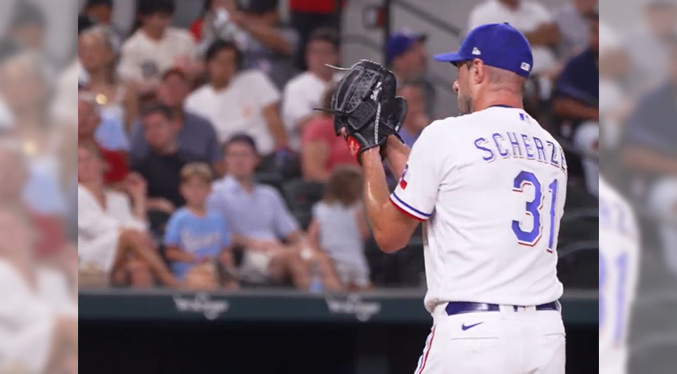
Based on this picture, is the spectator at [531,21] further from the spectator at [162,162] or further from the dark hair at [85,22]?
the dark hair at [85,22]

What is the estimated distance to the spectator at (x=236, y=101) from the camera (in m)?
7.03

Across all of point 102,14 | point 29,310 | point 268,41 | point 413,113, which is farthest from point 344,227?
point 29,310

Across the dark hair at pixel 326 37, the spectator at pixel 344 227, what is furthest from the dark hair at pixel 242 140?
the dark hair at pixel 326 37

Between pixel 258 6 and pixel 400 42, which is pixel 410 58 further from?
pixel 258 6

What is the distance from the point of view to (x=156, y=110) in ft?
22.3

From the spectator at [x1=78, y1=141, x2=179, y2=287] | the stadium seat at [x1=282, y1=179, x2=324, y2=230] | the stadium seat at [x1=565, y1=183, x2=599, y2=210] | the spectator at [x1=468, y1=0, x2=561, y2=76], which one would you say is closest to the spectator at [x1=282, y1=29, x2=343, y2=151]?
the stadium seat at [x1=282, y1=179, x2=324, y2=230]

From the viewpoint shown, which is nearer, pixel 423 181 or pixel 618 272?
pixel 423 181

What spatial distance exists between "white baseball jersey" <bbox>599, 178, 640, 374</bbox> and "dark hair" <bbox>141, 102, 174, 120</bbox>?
3.84m

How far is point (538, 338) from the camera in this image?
287 cm

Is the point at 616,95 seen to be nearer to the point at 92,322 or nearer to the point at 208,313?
the point at 208,313

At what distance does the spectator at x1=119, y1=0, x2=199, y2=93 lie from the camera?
23.2 ft

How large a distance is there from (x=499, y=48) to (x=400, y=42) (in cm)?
425

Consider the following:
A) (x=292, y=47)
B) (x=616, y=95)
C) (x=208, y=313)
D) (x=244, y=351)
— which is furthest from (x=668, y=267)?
(x=292, y=47)

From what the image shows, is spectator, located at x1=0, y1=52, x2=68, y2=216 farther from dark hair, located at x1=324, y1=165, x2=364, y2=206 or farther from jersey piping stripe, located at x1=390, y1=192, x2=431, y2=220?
dark hair, located at x1=324, y1=165, x2=364, y2=206
